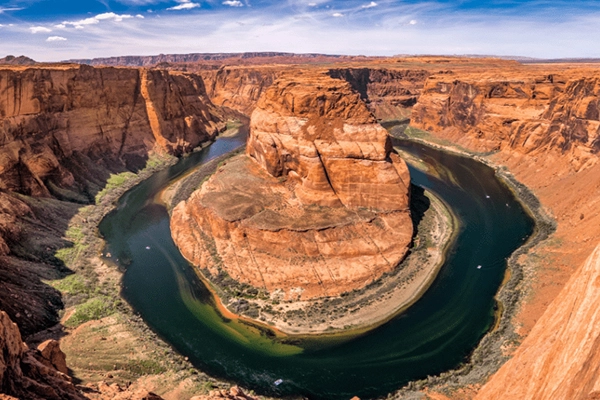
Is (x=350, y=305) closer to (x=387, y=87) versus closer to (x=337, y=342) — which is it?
(x=337, y=342)

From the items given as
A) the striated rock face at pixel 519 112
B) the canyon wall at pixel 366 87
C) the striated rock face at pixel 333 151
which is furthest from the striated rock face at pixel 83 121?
the striated rock face at pixel 519 112

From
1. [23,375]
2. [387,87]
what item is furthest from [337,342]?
[387,87]

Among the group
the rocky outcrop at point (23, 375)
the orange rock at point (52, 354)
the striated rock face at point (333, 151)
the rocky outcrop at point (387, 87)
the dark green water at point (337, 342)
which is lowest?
the dark green water at point (337, 342)

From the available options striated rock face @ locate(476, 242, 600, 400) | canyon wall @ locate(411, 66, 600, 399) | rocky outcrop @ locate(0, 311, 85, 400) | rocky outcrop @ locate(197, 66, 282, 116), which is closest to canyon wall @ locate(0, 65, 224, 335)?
rocky outcrop @ locate(0, 311, 85, 400)

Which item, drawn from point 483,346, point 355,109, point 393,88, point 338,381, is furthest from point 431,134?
point 338,381

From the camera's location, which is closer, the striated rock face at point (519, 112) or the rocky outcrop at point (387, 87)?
the striated rock face at point (519, 112)

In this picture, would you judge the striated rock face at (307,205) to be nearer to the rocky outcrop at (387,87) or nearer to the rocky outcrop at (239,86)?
the rocky outcrop at (387,87)

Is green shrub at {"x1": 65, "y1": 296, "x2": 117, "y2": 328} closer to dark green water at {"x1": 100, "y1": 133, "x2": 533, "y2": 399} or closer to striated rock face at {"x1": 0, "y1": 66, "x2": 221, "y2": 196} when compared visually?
dark green water at {"x1": 100, "y1": 133, "x2": 533, "y2": 399}
